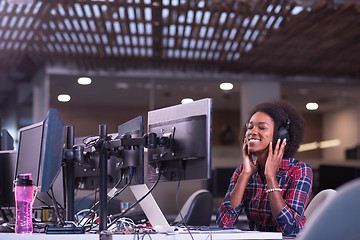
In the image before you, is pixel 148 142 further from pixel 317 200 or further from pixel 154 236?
pixel 317 200

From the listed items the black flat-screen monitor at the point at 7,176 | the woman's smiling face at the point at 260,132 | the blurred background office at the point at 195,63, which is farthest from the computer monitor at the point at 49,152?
the blurred background office at the point at 195,63

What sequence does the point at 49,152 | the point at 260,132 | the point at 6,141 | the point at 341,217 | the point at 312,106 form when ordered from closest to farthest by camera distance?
the point at 341,217
the point at 49,152
the point at 260,132
the point at 6,141
the point at 312,106

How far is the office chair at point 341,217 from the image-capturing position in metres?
1.05

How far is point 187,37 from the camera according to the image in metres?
7.73

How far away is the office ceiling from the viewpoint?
650cm

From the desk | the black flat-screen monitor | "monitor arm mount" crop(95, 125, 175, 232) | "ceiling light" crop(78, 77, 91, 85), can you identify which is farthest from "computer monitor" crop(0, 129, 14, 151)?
"ceiling light" crop(78, 77, 91, 85)

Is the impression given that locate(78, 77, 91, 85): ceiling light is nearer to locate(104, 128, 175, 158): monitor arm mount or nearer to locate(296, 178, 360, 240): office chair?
locate(104, 128, 175, 158): monitor arm mount

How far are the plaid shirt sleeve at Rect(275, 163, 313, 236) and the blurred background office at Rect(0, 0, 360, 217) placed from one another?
281 cm

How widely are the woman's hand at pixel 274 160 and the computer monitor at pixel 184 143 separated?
719 mm

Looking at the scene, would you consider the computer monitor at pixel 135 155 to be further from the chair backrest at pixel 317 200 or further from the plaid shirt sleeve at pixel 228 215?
the chair backrest at pixel 317 200

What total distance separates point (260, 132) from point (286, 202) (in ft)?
1.49

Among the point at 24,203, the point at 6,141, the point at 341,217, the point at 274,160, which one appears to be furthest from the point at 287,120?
the point at 341,217

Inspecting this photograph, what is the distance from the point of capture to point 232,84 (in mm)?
9719

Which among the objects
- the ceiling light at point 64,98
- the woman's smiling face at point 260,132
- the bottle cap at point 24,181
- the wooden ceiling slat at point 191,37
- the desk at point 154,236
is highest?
the wooden ceiling slat at point 191,37
